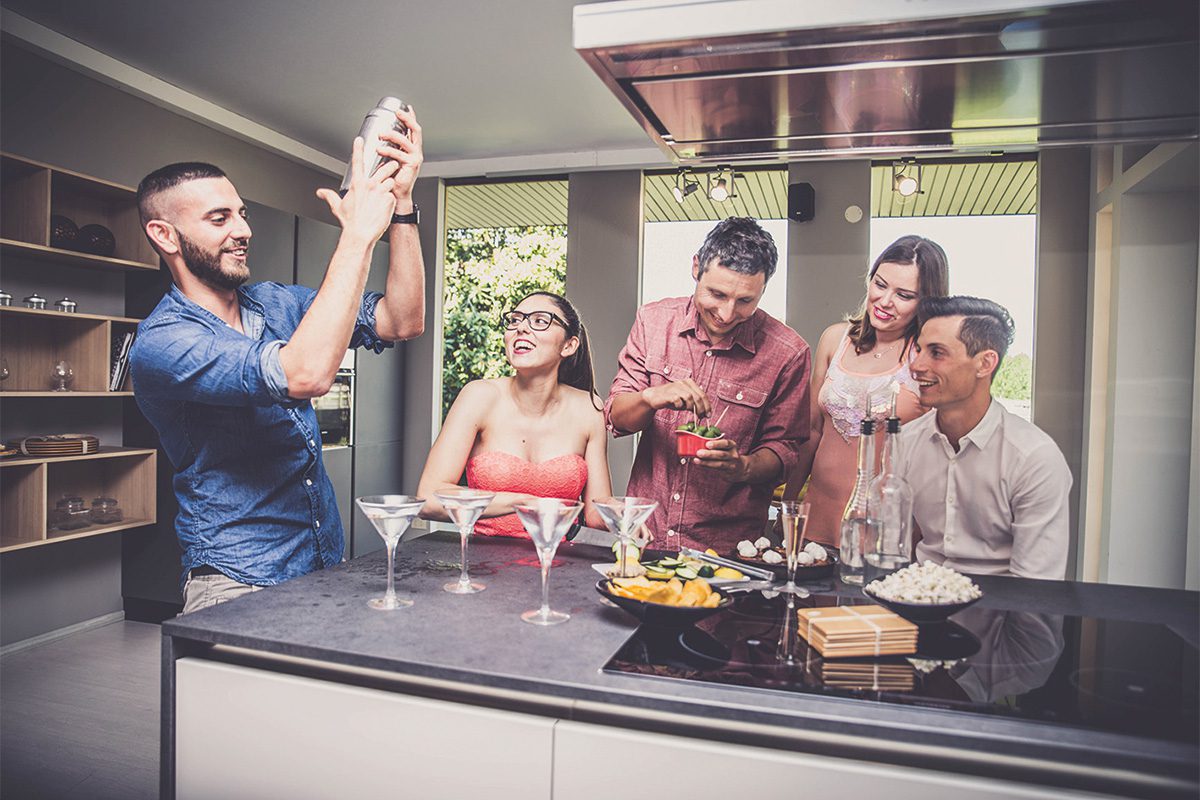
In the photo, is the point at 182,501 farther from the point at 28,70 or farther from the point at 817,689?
the point at 28,70

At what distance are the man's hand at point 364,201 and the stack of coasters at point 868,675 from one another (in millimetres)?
1128

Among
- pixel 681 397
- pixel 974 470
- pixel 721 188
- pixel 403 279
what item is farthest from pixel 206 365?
pixel 721 188

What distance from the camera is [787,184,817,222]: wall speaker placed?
15.7 feet

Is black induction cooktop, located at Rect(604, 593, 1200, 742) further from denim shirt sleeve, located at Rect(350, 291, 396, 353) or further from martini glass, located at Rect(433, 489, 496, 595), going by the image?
denim shirt sleeve, located at Rect(350, 291, 396, 353)

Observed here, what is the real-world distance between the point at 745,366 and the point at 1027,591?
1.20 m

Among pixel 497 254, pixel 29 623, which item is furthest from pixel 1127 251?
pixel 29 623

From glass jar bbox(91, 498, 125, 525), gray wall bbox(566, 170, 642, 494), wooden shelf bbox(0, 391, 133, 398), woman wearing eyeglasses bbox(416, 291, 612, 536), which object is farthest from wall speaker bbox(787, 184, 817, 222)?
glass jar bbox(91, 498, 125, 525)

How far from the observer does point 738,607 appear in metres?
1.40

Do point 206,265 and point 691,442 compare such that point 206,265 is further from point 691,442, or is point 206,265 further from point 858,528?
point 858,528

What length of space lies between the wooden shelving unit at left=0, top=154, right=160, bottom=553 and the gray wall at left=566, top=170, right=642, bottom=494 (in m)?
2.62

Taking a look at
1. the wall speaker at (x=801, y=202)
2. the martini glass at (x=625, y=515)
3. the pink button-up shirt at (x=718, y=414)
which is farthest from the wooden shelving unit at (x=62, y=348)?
the wall speaker at (x=801, y=202)

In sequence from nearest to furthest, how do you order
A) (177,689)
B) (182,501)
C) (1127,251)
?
(177,689) < (182,501) < (1127,251)

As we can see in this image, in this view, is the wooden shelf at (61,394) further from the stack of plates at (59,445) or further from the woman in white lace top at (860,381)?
the woman in white lace top at (860,381)

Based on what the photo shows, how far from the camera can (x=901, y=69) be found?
1352 mm
